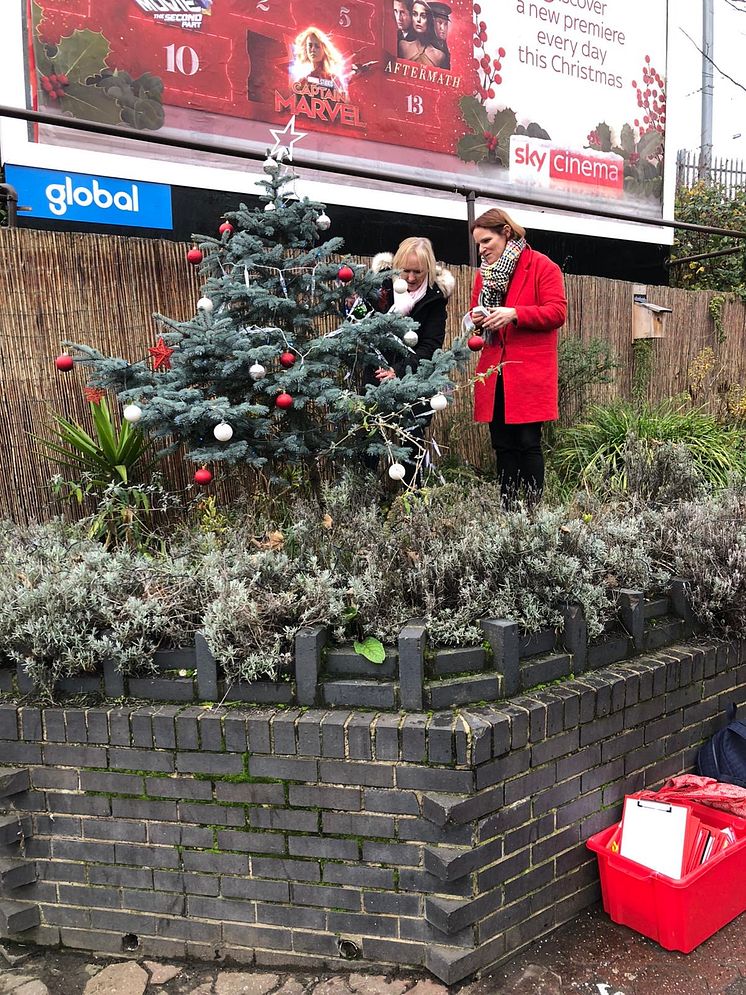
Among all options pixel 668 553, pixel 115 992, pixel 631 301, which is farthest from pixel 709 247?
pixel 115 992

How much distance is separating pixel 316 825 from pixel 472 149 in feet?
23.5

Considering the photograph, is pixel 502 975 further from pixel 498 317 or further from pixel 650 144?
pixel 650 144

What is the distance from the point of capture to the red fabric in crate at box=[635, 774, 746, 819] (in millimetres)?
2604

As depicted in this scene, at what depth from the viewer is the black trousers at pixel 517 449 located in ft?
13.2

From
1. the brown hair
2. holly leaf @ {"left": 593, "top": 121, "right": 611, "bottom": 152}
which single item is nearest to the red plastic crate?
the brown hair

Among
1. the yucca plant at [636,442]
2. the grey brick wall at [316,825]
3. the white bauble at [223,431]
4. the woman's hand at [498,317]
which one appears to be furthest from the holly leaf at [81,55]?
the grey brick wall at [316,825]

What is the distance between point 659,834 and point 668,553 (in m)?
1.22

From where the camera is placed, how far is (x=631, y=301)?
6.51 metres

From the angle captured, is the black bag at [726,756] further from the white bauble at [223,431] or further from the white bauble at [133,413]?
the white bauble at [133,413]

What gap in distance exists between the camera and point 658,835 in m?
2.39

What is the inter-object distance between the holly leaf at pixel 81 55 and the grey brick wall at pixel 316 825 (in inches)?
197

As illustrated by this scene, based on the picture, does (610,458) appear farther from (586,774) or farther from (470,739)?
(470,739)

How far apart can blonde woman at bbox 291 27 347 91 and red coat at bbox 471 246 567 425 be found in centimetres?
376

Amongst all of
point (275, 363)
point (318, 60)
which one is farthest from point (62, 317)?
point (318, 60)
